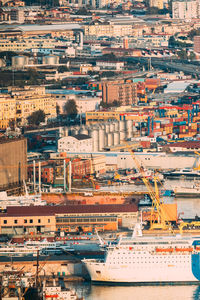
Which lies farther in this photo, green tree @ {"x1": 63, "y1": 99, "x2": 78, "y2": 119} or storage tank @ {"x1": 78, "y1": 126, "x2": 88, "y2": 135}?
green tree @ {"x1": 63, "y1": 99, "x2": 78, "y2": 119}

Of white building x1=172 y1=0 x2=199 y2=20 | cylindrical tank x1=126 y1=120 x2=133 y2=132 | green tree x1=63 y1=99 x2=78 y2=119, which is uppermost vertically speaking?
cylindrical tank x1=126 y1=120 x2=133 y2=132

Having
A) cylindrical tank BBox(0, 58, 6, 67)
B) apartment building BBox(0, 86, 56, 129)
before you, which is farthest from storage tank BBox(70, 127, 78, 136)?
cylindrical tank BBox(0, 58, 6, 67)

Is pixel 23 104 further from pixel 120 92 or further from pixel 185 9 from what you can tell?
pixel 185 9

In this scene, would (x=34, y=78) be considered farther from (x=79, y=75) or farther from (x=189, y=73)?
(x=189, y=73)

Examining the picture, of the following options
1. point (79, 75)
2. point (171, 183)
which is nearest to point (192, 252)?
point (171, 183)

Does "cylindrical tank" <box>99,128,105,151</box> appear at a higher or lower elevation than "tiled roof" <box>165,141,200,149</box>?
higher

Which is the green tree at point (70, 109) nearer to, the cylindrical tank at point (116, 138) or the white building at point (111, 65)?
the cylindrical tank at point (116, 138)

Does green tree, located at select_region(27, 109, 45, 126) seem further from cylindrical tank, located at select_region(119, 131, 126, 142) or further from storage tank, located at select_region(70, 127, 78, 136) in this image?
storage tank, located at select_region(70, 127, 78, 136)

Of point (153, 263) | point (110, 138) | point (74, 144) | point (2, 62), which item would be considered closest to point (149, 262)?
point (153, 263)
